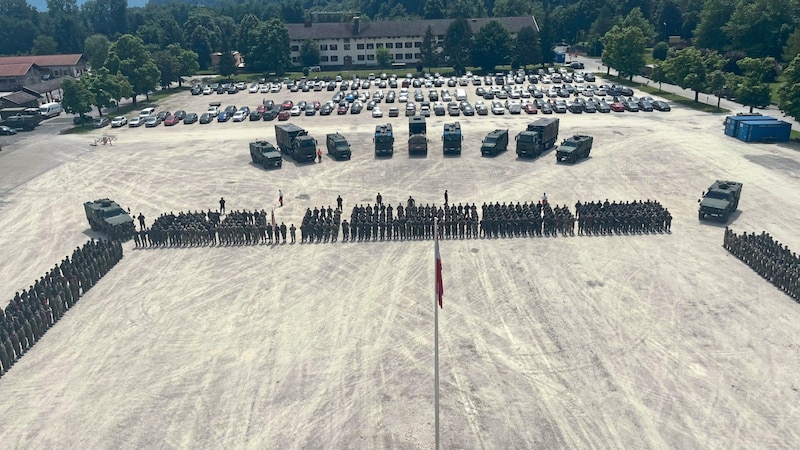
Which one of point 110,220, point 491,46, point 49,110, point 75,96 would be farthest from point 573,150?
point 49,110

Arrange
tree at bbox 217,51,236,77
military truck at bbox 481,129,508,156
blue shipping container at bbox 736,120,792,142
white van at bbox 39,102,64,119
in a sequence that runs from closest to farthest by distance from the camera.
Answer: military truck at bbox 481,129,508,156, blue shipping container at bbox 736,120,792,142, white van at bbox 39,102,64,119, tree at bbox 217,51,236,77

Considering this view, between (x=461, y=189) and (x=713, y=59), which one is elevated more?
(x=713, y=59)

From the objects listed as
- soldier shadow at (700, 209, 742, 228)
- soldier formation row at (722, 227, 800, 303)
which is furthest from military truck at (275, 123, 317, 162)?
soldier formation row at (722, 227, 800, 303)

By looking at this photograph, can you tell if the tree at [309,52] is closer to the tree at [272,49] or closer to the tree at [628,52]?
the tree at [272,49]

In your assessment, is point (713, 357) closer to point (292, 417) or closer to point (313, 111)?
point (292, 417)

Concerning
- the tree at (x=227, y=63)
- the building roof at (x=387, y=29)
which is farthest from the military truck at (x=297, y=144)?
the building roof at (x=387, y=29)

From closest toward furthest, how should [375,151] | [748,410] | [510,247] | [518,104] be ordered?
[748,410]
[510,247]
[375,151]
[518,104]

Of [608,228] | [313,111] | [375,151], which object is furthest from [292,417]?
[313,111]

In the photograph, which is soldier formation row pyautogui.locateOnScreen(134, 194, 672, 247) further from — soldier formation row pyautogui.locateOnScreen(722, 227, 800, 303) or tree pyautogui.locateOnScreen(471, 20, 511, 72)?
tree pyautogui.locateOnScreen(471, 20, 511, 72)
